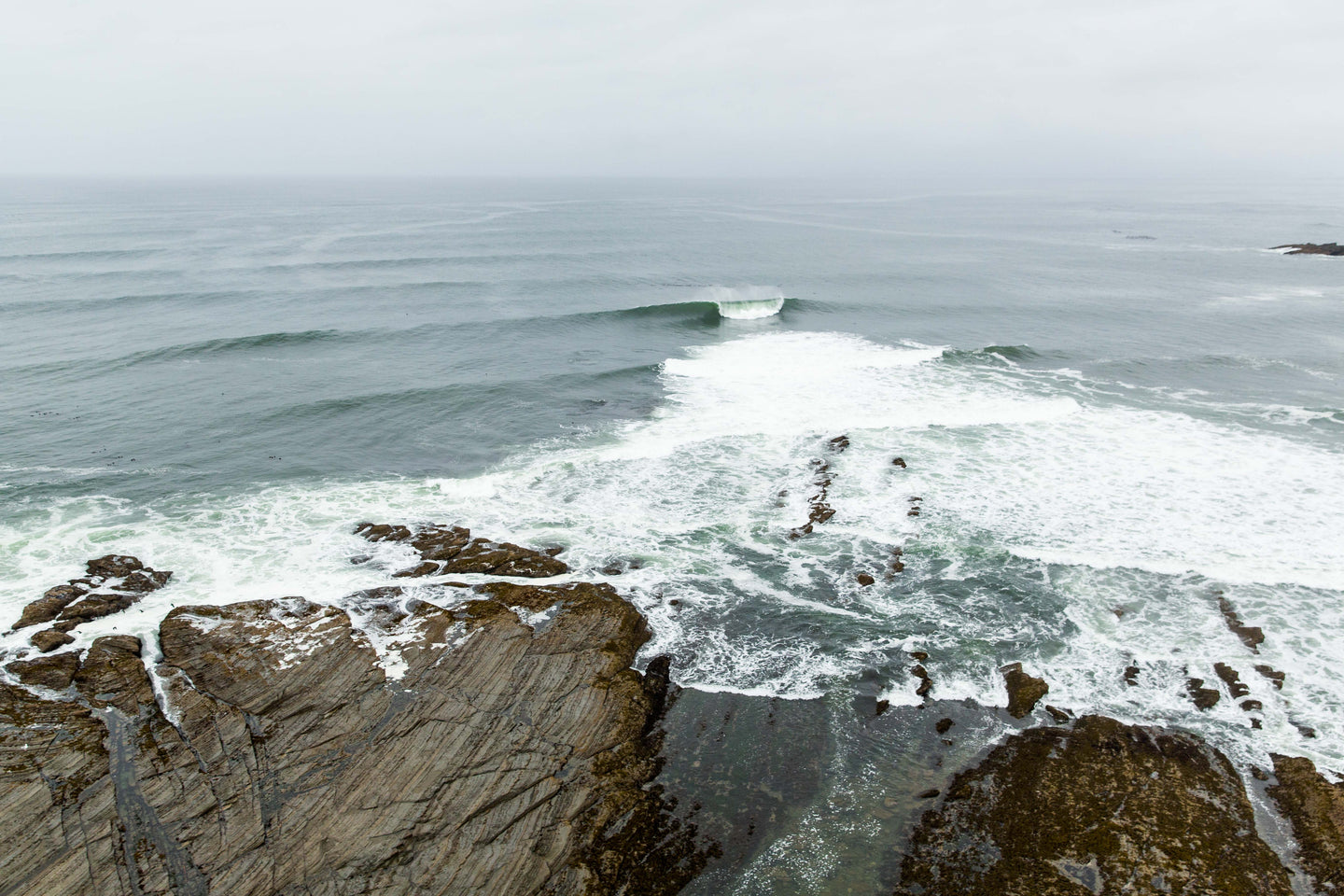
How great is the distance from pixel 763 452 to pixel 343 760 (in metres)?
19.2

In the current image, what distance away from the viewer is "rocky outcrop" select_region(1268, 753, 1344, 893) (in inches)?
492

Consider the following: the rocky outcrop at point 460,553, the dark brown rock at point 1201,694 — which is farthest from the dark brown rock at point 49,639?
the dark brown rock at point 1201,694

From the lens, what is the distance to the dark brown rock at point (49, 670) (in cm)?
1591

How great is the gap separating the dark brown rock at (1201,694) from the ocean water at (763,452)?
0.21 m

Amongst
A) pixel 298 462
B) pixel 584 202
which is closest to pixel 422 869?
pixel 298 462

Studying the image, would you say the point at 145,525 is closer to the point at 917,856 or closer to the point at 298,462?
the point at 298,462

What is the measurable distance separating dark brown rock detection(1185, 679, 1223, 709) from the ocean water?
21 centimetres

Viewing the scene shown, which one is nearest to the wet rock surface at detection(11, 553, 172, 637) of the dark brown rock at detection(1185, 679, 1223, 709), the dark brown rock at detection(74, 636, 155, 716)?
the dark brown rock at detection(74, 636, 155, 716)

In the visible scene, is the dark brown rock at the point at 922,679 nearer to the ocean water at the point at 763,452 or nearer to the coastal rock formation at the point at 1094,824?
the ocean water at the point at 763,452

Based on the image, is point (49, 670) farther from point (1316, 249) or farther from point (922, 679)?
point (1316, 249)

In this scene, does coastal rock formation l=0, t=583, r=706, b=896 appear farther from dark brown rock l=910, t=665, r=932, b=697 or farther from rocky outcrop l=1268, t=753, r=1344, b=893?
rocky outcrop l=1268, t=753, r=1344, b=893

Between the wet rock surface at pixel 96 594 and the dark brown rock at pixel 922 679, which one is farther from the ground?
the wet rock surface at pixel 96 594

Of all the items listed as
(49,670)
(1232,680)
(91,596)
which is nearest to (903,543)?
(1232,680)

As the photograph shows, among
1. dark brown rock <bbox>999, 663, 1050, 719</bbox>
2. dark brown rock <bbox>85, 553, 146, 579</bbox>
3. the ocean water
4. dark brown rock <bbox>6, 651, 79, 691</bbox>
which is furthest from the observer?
dark brown rock <bbox>85, 553, 146, 579</bbox>
